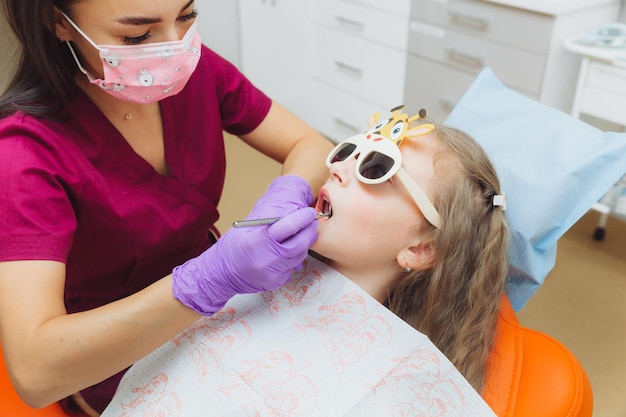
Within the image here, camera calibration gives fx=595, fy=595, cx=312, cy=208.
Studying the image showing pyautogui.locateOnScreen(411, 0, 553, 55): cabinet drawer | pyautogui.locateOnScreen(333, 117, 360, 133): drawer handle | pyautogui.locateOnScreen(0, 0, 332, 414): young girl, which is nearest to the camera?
pyautogui.locateOnScreen(0, 0, 332, 414): young girl

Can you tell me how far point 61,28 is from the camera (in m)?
1.01

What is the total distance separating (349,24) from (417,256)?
6.31 ft

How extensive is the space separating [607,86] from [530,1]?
0.40 metres

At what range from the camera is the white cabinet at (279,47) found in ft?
10.0

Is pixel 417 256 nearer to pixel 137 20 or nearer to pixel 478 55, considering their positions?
pixel 137 20

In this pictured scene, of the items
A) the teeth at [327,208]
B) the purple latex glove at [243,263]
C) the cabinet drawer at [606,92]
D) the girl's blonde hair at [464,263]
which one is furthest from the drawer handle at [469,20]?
the purple latex glove at [243,263]

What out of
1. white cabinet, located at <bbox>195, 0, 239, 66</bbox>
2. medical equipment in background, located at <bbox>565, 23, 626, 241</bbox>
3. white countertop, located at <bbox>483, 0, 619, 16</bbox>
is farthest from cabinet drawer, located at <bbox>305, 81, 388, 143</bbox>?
medical equipment in background, located at <bbox>565, 23, 626, 241</bbox>

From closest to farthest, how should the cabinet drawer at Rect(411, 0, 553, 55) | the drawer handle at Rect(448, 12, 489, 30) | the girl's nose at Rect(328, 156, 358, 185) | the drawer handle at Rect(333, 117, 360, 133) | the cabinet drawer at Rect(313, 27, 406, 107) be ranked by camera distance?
the girl's nose at Rect(328, 156, 358, 185), the cabinet drawer at Rect(411, 0, 553, 55), the drawer handle at Rect(448, 12, 489, 30), the cabinet drawer at Rect(313, 27, 406, 107), the drawer handle at Rect(333, 117, 360, 133)

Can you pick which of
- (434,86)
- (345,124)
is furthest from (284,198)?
(345,124)

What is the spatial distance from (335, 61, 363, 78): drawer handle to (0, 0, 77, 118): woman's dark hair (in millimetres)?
1949

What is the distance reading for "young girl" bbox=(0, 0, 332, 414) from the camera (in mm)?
934

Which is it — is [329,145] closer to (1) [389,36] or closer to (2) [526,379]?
(2) [526,379]

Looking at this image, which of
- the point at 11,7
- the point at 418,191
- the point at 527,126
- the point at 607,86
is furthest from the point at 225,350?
the point at 607,86

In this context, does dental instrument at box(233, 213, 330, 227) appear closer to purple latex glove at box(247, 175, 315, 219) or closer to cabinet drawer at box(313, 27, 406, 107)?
purple latex glove at box(247, 175, 315, 219)
